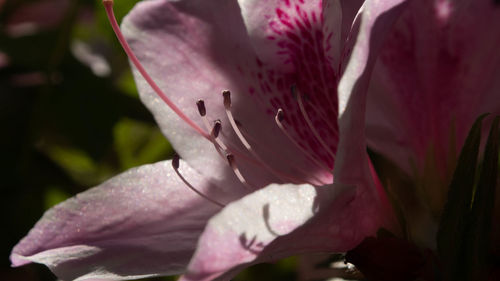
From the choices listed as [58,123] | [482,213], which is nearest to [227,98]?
[482,213]

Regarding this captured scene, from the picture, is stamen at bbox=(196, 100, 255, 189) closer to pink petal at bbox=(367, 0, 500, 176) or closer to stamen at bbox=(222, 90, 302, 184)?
stamen at bbox=(222, 90, 302, 184)

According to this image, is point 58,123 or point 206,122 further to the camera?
point 58,123

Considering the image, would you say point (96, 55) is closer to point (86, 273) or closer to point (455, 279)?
point (86, 273)

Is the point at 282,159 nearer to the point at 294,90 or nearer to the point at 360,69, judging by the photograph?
the point at 294,90

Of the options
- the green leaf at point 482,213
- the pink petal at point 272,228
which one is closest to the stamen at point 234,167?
the pink petal at point 272,228

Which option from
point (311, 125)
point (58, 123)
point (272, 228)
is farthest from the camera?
point (58, 123)
